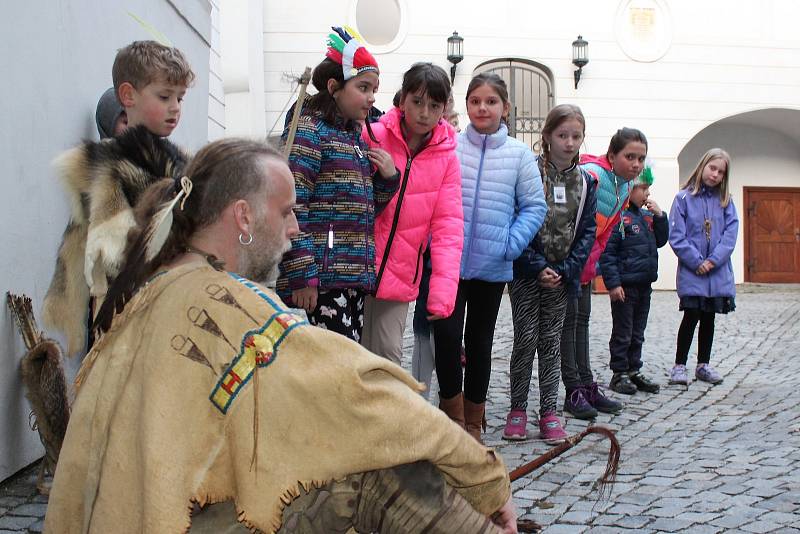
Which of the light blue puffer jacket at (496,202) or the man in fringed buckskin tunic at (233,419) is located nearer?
the man in fringed buckskin tunic at (233,419)

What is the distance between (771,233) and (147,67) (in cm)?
2001

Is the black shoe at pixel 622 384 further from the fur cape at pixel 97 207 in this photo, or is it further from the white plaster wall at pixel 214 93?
the white plaster wall at pixel 214 93

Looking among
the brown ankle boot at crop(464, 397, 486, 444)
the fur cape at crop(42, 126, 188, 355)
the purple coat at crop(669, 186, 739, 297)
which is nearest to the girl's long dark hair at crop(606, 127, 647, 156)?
the purple coat at crop(669, 186, 739, 297)

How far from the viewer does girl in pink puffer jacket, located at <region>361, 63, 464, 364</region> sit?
14.2 ft

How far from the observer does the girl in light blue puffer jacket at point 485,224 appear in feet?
15.6

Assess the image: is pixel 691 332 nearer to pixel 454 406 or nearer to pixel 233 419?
pixel 454 406

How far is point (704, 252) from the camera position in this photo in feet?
24.4

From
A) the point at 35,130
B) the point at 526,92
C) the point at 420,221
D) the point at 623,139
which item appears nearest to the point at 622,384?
the point at 623,139

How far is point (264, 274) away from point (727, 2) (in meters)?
18.8

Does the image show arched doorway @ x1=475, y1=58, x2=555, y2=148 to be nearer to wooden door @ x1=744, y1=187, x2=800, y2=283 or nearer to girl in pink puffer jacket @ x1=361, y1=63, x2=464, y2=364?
wooden door @ x1=744, y1=187, x2=800, y2=283

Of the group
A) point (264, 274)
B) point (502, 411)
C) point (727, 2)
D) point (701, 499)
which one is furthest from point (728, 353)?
point (727, 2)

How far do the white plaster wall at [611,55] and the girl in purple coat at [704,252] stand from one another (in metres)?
10.6

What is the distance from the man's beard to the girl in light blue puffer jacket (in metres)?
2.51

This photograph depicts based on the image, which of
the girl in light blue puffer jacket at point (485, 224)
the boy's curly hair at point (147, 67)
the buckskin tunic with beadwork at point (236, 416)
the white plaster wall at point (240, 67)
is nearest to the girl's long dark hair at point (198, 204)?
the buckskin tunic with beadwork at point (236, 416)
